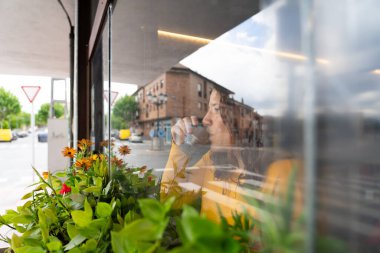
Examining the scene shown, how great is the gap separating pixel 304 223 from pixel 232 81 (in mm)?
375

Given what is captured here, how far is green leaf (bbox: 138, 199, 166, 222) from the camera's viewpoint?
393 mm

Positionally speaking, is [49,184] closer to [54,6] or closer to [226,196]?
[226,196]

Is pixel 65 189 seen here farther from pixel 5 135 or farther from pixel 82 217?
pixel 5 135

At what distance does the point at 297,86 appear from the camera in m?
0.29

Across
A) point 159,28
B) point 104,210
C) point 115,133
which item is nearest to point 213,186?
point 104,210

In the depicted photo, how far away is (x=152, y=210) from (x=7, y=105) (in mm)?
38766

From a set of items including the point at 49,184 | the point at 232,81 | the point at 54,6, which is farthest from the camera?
the point at 54,6

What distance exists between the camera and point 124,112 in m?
1.54

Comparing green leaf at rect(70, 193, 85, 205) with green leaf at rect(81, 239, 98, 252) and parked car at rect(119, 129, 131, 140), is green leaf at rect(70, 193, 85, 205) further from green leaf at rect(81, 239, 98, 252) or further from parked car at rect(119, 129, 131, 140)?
parked car at rect(119, 129, 131, 140)

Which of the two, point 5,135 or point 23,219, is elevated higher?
point 5,135

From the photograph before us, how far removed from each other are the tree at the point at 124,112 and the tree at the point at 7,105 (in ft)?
116

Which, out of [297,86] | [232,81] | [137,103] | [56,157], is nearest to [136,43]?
[137,103]

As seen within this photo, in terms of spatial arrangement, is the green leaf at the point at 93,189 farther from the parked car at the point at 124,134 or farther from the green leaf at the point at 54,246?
the parked car at the point at 124,134

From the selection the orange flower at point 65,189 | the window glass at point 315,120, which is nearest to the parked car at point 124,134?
the orange flower at point 65,189
